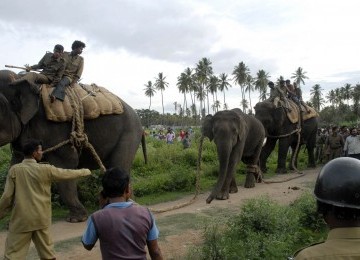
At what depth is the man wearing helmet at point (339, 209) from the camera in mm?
1930

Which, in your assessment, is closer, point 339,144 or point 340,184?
point 340,184

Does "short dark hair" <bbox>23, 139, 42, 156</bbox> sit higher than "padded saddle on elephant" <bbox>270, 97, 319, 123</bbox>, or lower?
lower

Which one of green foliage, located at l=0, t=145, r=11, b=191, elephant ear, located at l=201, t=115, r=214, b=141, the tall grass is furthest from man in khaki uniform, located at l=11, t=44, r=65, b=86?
elephant ear, located at l=201, t=115, r=214, b=141

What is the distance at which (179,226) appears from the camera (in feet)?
24.8

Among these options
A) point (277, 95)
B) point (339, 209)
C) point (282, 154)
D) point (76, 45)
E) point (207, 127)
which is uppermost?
point (76, 45)

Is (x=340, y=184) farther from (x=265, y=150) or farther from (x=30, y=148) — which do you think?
(x=265, y=150)

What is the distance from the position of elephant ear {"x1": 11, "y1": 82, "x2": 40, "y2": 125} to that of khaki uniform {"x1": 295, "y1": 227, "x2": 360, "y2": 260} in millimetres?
6314

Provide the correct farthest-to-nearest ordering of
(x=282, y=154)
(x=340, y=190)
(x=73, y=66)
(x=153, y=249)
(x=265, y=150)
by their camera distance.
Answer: (x=265, y=150), (x=282, y=154), (x=73, y=66), (x=153, y=249), (x=340, y=190)

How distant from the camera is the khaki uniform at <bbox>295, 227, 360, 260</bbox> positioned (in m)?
1.91

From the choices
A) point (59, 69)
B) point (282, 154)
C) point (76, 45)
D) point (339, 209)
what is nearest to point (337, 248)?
point (339, 209)

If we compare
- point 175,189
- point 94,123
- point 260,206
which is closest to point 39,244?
point 260,206

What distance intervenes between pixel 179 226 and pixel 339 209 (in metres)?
5.66

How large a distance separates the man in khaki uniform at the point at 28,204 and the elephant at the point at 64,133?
8.81 feet

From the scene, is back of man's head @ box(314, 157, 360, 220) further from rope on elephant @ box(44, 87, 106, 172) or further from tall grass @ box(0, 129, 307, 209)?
tall grass @ box(0, 129, 307, 209)
